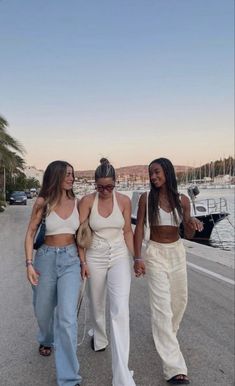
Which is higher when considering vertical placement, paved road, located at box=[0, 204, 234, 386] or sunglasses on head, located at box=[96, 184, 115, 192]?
sunglasses on head, located at box=[96, 184, 115, 192]

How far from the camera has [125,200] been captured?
4.20 meters

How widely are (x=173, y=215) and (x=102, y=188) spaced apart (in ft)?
2.69

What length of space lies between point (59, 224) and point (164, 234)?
1.10 m

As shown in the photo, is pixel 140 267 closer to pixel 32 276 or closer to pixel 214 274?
pixel 32 276

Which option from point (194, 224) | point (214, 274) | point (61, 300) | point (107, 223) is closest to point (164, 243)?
point (194, 224)

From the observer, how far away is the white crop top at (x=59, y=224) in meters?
3.93

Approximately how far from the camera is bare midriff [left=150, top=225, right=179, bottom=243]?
4.35 metres

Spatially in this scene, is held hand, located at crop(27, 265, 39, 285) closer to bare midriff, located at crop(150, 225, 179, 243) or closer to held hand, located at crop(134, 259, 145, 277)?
held hand, located at crop(134, 259, 145, 277)

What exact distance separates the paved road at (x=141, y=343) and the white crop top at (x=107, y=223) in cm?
133

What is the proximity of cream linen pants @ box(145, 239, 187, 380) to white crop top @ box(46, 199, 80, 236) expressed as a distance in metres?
0.87

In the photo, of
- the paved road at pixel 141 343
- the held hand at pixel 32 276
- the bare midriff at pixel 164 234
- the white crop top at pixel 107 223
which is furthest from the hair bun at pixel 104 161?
the paved road at pixel 141 343

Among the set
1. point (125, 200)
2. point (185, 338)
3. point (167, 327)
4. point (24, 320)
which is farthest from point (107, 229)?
point (24, 320)

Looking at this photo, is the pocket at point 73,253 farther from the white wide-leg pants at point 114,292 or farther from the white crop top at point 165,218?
the white crop top at point 165,218

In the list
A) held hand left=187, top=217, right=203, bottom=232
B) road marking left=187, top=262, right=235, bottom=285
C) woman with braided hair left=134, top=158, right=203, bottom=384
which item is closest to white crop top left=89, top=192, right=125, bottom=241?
woman with braided hair left=134, top=158, right=203, bottom=384
